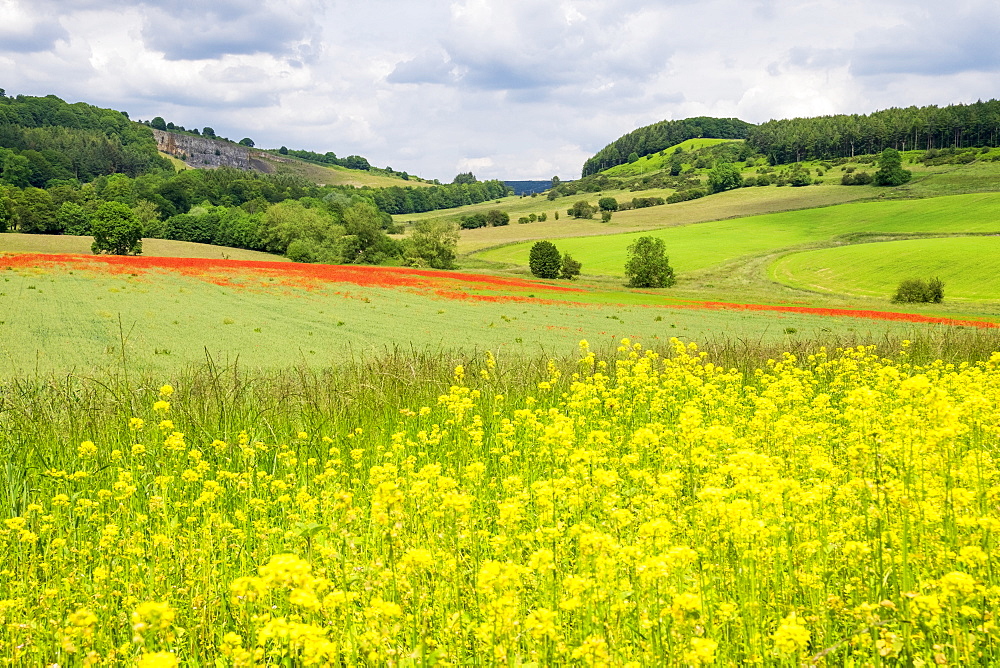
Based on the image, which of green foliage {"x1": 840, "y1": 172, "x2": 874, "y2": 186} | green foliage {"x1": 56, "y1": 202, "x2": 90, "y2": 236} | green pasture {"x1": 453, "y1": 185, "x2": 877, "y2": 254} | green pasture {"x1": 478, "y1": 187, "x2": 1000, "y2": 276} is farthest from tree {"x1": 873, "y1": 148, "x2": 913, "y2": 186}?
green foliage {"x1": 56, "y1": 202, "x2": 90, "y2": 236}

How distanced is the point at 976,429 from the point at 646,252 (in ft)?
233

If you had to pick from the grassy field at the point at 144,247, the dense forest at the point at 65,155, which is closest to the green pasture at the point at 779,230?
the grassy field at the point at 144,247

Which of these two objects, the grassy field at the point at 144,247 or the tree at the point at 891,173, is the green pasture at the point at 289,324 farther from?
the tree at the point at 891,173

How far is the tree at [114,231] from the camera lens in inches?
3086

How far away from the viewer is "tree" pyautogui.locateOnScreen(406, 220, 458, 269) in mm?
90062

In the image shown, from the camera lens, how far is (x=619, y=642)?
3.45 m

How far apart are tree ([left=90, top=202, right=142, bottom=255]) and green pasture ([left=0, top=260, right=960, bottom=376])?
150 feet

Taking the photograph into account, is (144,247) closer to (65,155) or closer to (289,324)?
(289,324)

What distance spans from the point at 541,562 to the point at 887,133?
19646 cm

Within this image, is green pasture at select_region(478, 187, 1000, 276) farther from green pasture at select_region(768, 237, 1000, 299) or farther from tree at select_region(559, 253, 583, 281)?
green pasture at select_region(768, 237, 1000, 299)

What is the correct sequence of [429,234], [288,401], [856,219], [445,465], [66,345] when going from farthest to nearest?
[856,219] < [429,234] < [66,345] < [288,401] < [445,465]

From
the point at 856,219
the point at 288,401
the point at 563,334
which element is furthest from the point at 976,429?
the point at 856,219

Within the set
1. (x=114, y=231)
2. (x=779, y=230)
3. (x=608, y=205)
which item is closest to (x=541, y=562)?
(x=114, y=231)

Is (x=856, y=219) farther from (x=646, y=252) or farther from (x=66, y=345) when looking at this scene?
(x=66, y=345)
